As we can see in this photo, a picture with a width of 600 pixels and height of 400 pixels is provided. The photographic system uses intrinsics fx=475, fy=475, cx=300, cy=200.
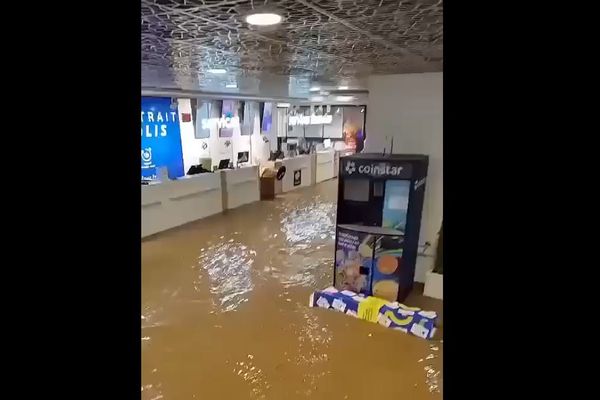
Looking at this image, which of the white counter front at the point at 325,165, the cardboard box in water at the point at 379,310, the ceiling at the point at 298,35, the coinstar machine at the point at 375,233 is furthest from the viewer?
the white counter front at the point at 325,165

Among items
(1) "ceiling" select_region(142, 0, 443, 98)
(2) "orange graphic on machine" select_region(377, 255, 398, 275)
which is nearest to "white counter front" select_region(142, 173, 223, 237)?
(1) "ceiling" select_region(142, 0, 443, 98)

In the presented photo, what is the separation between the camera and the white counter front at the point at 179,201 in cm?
689

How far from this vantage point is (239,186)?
354 inches

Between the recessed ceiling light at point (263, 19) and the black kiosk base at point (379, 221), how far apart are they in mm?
2403

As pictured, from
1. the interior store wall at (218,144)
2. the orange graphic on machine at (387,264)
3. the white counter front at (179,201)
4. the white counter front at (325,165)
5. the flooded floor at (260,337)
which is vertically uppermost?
the interior store wall at (218,144)

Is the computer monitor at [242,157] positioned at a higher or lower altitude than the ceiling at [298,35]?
lower

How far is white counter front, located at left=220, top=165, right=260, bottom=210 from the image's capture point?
863cm

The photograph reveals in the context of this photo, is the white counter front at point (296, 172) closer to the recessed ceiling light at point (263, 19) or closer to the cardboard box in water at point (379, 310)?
the cardboard box in water at point (379, 310)

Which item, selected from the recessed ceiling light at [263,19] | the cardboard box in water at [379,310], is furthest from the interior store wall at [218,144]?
the recessed ceiling light at [263,19]

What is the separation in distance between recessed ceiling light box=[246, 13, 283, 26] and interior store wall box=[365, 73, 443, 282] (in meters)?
2.84
